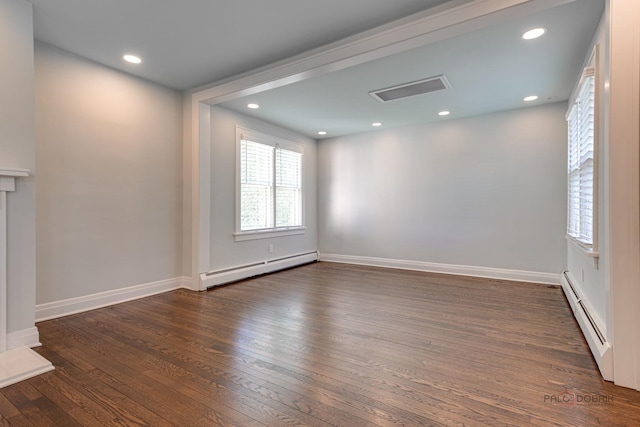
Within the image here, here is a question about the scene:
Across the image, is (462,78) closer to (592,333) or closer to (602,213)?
(602,213)

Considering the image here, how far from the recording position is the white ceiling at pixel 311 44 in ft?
8.41

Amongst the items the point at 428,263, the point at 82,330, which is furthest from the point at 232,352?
the point at 428,263

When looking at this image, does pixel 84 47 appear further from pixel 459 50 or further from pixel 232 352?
pixel 459 50

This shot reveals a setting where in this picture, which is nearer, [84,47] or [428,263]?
[84,47]

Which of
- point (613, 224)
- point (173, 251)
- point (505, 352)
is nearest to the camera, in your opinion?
point (613, 224)

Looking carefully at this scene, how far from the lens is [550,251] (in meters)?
4.57

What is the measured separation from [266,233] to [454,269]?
10.7 feet

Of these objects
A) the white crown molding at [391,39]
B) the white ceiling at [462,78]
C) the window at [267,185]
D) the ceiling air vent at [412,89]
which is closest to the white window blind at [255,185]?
the window at [267,185]

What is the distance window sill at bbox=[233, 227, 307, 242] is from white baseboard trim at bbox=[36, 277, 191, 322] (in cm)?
103

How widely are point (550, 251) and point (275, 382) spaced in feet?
14.7

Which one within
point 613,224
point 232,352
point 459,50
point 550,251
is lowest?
point 232,352

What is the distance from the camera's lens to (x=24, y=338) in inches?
98.0

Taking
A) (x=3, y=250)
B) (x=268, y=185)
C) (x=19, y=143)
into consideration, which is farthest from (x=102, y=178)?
(x=268, y=185)

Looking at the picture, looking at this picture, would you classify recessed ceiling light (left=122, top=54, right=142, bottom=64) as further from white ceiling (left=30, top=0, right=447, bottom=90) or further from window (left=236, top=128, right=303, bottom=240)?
window (left=236, top=128, right=303, bottom=240)
